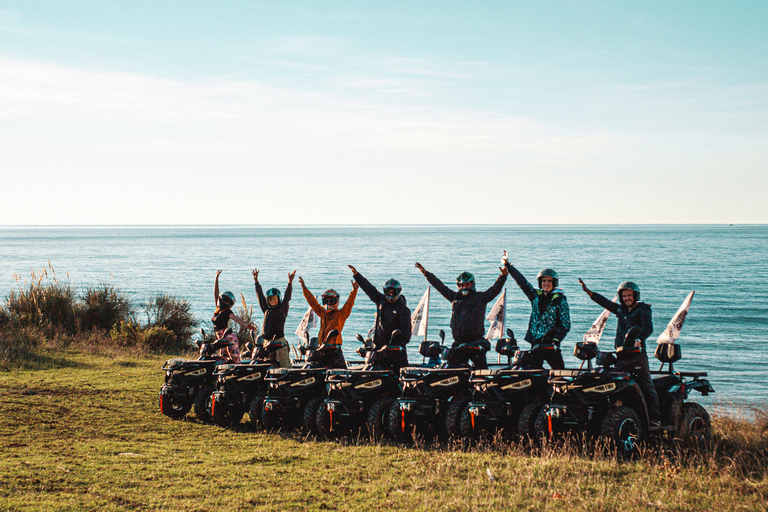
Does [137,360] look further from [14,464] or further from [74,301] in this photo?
[14,464]

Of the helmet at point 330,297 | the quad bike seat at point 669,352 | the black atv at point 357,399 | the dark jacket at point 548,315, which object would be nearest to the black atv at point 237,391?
the helmet at point 330,297

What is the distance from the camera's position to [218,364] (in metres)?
13.9

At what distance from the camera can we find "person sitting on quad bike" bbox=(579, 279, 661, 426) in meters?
10.2

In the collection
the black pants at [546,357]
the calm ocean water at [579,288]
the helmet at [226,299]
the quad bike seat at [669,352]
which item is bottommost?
the calm ocean water at [579,288]

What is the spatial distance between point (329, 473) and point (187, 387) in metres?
5.30

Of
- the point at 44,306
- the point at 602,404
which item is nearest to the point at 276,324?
the point at 602,404

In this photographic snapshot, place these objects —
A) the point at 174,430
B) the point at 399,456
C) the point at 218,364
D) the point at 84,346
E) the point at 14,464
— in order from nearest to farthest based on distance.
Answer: the point at 14,464
the point at 399,456
the point at 174,430
the point at 218,364
the point at 84,346

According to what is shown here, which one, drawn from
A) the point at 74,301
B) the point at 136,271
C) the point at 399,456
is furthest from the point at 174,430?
the point at 136,271

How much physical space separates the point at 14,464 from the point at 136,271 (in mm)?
75957

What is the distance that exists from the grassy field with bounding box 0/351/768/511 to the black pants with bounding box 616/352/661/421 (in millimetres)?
569

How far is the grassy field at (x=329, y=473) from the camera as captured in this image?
7.91 metres

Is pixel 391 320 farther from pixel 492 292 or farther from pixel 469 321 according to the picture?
pixel 492 292

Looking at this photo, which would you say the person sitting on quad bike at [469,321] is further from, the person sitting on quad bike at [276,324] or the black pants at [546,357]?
the person sitting on quad bike at [276,324]

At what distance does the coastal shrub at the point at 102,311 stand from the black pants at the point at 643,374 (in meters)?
20.1
